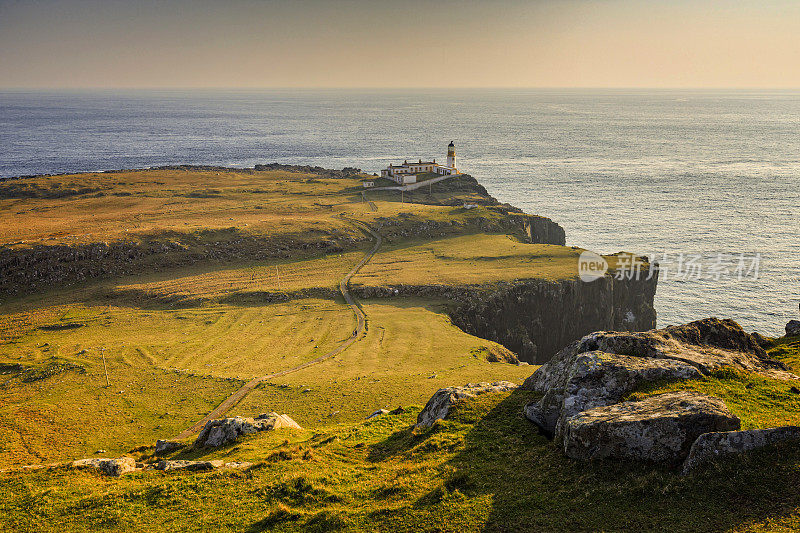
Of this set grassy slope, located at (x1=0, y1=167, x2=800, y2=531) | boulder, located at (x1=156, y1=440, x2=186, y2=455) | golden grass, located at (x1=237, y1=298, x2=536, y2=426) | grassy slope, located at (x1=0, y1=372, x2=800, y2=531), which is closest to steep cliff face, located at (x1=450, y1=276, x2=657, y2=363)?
grassy slope, located at (x1=0, y1=167, x2=800, y2=531)

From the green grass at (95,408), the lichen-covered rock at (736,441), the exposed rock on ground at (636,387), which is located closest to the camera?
the lichen-covered rock at (736,441)

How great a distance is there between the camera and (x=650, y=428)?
18.5 metres

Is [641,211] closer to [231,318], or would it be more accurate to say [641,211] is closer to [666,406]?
[231,318]

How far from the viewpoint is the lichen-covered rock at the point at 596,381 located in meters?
22.2

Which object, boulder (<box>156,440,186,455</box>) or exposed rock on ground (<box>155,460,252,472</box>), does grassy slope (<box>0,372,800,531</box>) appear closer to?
exposed rock on ground (<box>155,460,252,472</box>)

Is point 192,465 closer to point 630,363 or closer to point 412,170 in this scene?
point 630,363

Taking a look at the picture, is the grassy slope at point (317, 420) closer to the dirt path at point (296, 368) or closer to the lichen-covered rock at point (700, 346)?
the dirt path at point (296, 368)

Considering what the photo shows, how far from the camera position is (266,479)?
74.7 feet

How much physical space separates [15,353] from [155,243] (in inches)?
1366

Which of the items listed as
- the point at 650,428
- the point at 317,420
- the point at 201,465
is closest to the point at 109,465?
the point at 201,465

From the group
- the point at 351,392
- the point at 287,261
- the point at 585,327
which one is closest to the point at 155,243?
the point at 287,261

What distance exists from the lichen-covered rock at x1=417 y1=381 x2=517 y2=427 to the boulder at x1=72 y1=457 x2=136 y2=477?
14572 millimetres

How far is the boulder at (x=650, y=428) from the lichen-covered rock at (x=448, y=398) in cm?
878

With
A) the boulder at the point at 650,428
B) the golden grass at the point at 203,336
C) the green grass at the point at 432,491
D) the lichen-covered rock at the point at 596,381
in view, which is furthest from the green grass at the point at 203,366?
the boulder at the point at 650,428
